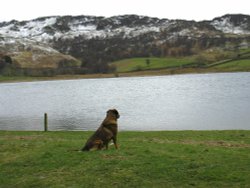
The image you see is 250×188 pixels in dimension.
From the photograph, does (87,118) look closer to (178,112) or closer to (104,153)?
(178,112)

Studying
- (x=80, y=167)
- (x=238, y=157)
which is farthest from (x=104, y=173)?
(x=238, y=157)

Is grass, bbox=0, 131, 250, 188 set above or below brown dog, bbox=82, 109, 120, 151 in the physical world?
below

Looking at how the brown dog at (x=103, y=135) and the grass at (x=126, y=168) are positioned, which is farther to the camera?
the brown dog at (x=103, y=135)

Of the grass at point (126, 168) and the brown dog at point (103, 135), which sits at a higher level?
the brown dog at point (103, 135)

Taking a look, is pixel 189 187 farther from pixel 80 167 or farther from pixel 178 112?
pixel 178 112

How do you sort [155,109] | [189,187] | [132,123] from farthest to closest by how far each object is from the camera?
[155,109]
[132,123]
[189,187]

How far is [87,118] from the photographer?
183 feet

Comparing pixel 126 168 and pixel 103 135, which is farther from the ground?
pixel 103 135

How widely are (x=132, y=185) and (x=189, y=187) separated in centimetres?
171

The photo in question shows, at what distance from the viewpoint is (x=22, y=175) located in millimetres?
14117

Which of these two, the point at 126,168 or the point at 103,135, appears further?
the point at 103,135

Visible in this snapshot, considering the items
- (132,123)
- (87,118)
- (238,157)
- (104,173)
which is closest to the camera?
(104,173)

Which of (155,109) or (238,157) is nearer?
(238,157)

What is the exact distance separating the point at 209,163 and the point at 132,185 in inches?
139
